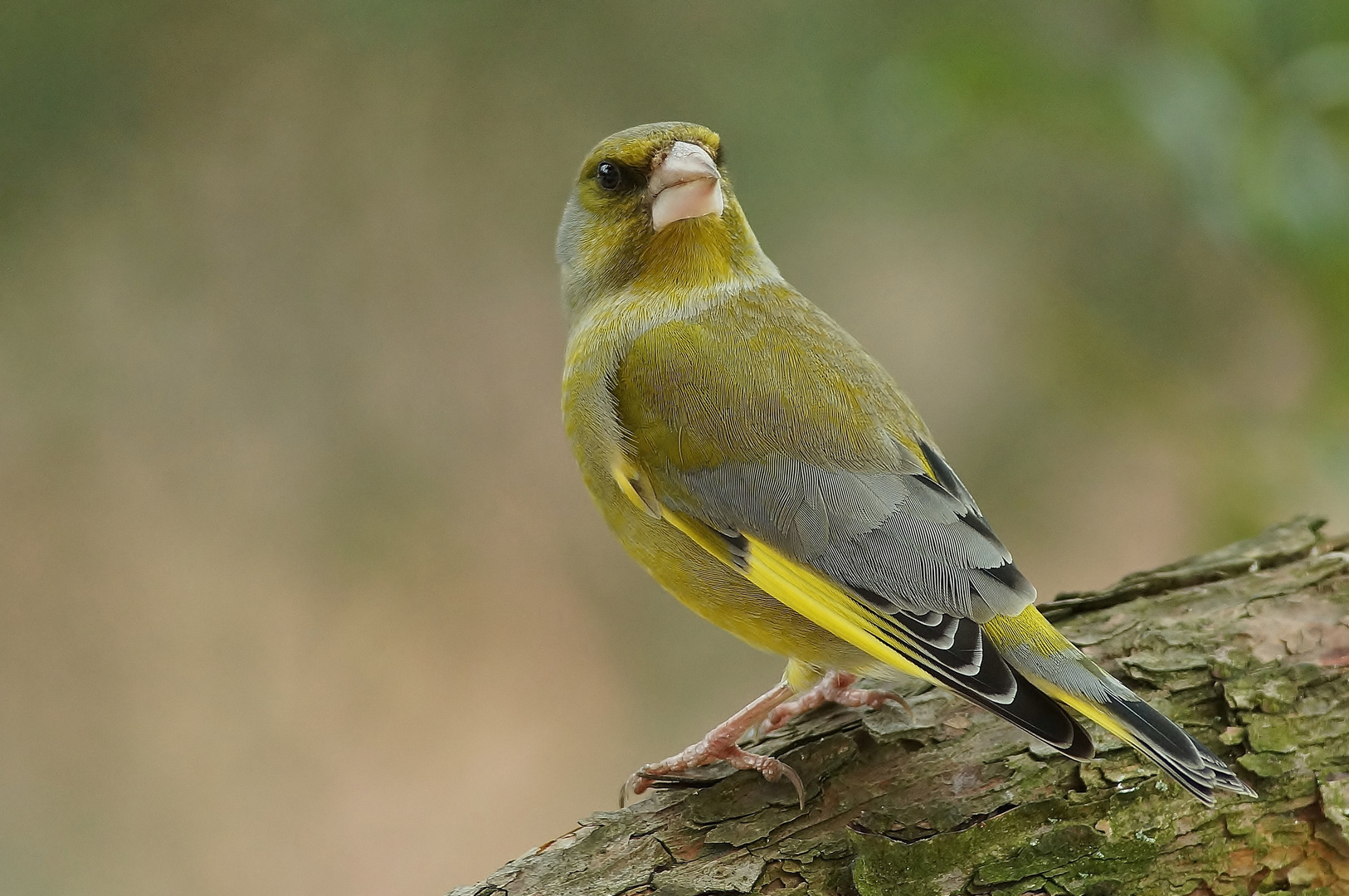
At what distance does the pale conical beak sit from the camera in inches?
91.7

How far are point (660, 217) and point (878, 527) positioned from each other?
747mm

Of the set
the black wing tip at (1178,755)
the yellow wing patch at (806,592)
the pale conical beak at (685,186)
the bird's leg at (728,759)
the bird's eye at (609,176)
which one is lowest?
the black wing tip at (1178,755)

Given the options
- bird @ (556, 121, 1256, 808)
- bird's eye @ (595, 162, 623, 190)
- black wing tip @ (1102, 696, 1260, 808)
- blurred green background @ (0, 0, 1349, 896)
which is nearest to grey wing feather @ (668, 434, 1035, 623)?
bird @ (556, 121, 1256, 808)

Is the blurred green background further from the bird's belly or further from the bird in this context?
the bird's belly

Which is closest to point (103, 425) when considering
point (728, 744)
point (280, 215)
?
point (280, 215)

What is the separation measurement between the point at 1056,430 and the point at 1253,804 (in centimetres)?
243

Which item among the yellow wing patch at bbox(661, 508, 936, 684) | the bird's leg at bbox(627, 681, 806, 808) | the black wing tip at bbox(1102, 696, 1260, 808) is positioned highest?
the yellow wing patch at bbox(661, 508, 936, 684)

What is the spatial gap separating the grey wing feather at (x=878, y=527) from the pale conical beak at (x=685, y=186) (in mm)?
508

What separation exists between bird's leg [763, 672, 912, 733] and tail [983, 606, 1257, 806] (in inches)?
14.0

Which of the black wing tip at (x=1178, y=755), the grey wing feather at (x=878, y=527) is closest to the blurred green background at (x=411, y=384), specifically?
the grey wing feather at (x=878, y=527)

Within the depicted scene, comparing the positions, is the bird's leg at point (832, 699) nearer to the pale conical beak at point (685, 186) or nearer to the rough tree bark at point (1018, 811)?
the rough tree bark at point (1018, 811)

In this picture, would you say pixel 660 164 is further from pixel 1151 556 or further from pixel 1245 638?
pixel 1151 556

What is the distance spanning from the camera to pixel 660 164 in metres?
2.41

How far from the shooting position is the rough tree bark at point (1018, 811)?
1.96 m
